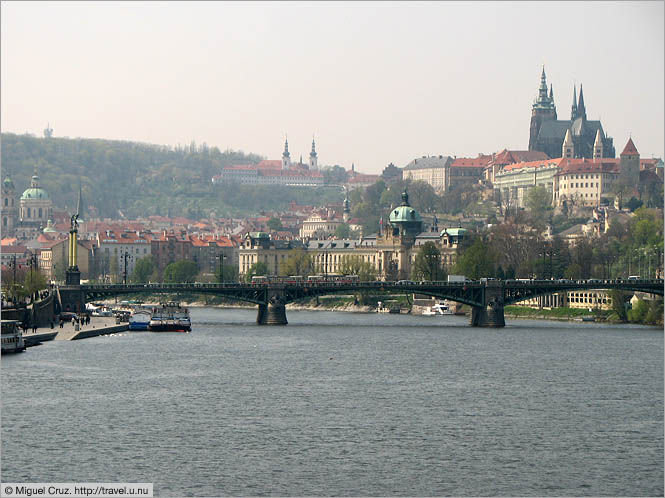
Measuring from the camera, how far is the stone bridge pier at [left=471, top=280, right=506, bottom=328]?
106062mm

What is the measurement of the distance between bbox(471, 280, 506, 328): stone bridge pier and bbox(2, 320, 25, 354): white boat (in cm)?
3824

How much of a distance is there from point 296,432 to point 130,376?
58.4 feet

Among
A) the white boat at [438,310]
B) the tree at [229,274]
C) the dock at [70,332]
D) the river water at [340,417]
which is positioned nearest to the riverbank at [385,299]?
the white boat at [438,310]

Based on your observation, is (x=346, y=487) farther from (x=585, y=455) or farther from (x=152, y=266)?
(x=152, y=266)

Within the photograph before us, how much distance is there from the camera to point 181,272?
179 meters

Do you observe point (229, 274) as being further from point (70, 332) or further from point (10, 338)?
point (10, 338)

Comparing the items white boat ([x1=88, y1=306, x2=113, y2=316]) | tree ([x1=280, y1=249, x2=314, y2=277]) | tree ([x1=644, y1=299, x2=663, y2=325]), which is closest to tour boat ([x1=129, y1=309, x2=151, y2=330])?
white boat ([x1=88, y1=306, x2=113, y2=316])

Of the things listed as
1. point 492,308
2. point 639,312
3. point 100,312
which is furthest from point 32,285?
point 639,312

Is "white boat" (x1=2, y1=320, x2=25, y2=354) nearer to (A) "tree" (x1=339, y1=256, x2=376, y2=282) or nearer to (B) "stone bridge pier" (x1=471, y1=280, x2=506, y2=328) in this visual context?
(B) "stone bridge pier" (x1=471, y1=280, x2=506, y2=328)

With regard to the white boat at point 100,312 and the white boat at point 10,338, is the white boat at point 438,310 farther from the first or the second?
the white boat at point 10,338

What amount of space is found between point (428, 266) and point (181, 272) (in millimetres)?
42224

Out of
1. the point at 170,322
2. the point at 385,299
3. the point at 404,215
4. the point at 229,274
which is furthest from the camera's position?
the point at 404,215

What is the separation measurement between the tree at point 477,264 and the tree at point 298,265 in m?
33.0

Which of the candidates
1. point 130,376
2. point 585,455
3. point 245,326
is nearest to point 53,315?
point 245,326
